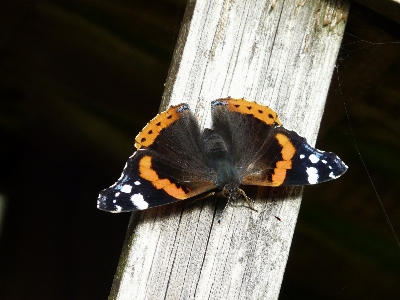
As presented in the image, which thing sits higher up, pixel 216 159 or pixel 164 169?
pixel 216 159

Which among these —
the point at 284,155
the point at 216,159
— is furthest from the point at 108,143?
the point at 284,155

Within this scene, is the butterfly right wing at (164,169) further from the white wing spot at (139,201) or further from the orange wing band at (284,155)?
the orange wing band at (284,155)

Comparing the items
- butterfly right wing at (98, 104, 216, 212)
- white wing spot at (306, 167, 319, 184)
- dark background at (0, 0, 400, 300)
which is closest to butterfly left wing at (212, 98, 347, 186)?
white wing spot at (306, 167, 319, 184)

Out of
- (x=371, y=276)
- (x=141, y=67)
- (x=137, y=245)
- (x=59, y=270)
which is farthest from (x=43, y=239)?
(x=137, y=245)

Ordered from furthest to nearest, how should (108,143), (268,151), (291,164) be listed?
(108,143)
(268,151)
(291,164)

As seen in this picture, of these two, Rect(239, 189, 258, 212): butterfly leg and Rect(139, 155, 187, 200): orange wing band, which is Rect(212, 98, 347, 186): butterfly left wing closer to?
Rect(239, 189, 258, 212): butterfly leg

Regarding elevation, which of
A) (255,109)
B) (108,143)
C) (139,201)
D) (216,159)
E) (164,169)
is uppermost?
(108,143)

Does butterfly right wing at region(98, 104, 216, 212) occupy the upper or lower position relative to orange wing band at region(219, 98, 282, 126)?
lower

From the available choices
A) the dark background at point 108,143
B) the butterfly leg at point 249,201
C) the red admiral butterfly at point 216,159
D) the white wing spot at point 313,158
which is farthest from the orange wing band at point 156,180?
the dark background at point 108,143

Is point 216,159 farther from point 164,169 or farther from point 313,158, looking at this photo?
point 313,158
